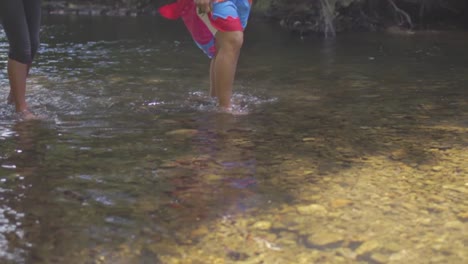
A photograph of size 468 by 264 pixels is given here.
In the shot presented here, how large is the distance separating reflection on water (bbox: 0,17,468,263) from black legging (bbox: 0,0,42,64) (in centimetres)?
49

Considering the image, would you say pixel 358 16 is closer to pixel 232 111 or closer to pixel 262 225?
pixel 232 111

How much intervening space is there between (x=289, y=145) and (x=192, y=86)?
2.36 meters

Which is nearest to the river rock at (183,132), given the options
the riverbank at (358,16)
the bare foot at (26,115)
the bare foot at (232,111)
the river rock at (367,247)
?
the bare foot at (232,111)

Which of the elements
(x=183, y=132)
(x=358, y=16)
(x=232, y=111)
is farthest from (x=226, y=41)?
(x=358, y=16)

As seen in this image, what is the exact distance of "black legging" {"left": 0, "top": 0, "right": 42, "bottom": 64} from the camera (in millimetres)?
3816

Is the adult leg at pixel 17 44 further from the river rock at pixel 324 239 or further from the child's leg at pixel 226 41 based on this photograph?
the river rock at pixel 324 239

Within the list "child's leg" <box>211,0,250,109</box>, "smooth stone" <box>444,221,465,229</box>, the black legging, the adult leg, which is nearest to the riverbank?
"child's leg" <box>211,0,250,109</box>

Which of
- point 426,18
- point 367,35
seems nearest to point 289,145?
point 367,35

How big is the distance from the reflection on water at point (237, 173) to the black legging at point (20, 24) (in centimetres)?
49

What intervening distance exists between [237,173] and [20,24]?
215cm

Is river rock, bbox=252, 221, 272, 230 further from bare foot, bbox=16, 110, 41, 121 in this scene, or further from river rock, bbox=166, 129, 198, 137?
bare foot, bbox=16, 110, 41, 121

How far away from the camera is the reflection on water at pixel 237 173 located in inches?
77.9

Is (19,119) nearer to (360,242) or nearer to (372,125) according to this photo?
(372,125)

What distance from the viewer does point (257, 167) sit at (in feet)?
9.33
